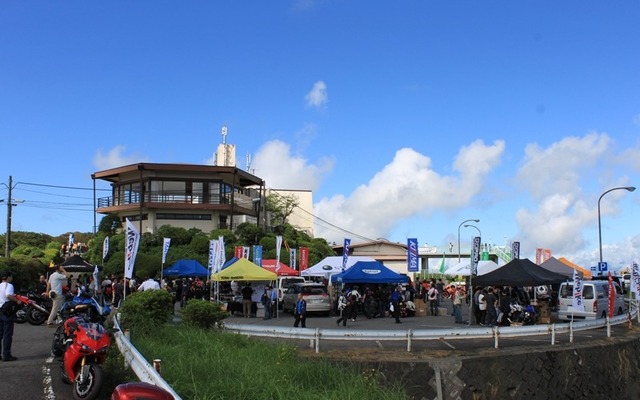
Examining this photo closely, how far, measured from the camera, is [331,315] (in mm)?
28828

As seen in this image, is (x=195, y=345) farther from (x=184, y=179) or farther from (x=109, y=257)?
(x=184, y=179)

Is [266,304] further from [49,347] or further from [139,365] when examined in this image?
[139,365]

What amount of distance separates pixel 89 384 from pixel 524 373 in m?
9.93

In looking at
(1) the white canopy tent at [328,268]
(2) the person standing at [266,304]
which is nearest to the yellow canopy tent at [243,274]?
(2) the person standing at [266,304]

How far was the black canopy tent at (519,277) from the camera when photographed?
2227cm

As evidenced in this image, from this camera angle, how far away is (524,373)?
13469 mm

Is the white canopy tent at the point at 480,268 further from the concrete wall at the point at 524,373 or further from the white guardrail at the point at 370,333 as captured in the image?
the white guardrail at the point at 370,333

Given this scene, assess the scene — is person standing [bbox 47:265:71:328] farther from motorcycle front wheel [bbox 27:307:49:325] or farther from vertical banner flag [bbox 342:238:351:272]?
vertical banner flag [bbox 342:238:351:272]

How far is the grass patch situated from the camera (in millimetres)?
7137

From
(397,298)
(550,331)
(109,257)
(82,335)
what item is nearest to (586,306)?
(397,298)

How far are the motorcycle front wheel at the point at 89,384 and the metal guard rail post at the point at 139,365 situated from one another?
0.44 m

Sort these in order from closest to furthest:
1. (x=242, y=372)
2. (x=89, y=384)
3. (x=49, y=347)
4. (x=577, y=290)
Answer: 1. (x=89, y=384)
2. (x=242, y=372)
3. (x=49, y=347)
4. (x=577, y=290)

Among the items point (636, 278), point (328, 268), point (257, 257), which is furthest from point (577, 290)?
point (257, 257)

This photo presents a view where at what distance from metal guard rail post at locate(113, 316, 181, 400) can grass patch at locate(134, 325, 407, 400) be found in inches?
16.9
